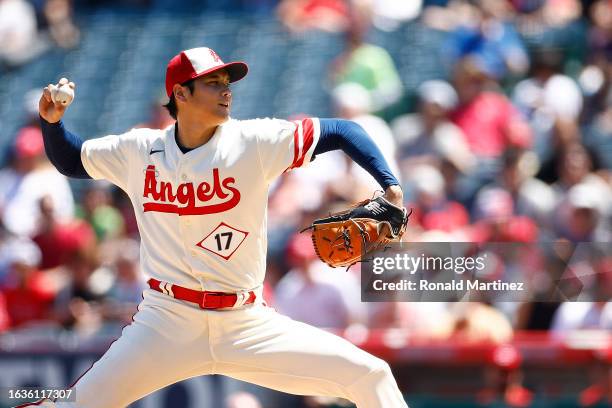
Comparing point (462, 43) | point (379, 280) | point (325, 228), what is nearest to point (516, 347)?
point (379, 280)

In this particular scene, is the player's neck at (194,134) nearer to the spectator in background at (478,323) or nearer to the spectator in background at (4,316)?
the spectator in background at (478,323)

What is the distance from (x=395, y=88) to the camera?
980cm

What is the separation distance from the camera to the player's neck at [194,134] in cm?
490

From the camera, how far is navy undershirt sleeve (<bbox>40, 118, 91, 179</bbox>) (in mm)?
4922

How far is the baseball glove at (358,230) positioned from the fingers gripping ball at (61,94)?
3.62 feet

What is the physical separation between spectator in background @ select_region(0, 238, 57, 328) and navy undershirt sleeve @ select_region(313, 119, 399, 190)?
3927mm

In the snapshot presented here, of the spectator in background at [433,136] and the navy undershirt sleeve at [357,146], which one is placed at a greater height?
the spectator in background at [433,136]

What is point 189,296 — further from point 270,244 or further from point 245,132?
point 270,244

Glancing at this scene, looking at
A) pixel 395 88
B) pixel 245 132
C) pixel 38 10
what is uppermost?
pixel 38 10

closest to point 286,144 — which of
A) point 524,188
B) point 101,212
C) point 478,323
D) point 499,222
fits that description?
point 478,323

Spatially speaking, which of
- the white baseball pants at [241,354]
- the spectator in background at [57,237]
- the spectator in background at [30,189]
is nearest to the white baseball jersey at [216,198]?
the white baseball pants at [241,354]

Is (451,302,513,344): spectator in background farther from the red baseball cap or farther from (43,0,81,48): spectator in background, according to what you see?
(43,0,81,48): spectator in background

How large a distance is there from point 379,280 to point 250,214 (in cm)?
252

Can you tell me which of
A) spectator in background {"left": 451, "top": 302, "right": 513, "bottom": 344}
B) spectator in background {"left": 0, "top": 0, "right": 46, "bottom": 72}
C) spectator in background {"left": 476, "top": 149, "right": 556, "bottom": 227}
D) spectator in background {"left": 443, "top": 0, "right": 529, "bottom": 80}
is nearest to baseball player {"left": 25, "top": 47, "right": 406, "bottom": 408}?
spectator in background {"left": 451, "top": 302, "right": 513, "bottom": 344}
